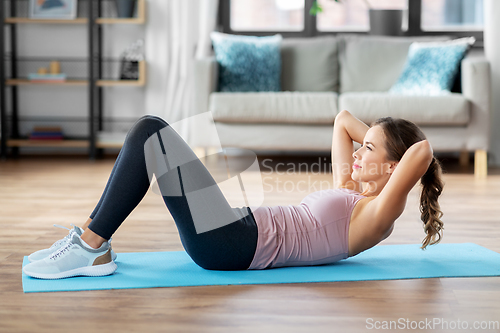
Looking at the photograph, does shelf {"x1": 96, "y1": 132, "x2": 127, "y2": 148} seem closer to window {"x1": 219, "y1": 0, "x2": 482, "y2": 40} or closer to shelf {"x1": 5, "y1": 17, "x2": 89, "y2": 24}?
shelf {"x1": 5, "y1": 17, "x2": 89, "y2": 24}

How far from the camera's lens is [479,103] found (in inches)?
128

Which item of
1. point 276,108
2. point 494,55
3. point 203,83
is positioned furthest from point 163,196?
point 494,55

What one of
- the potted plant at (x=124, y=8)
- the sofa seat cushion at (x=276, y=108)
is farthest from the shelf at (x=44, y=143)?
the sofa seat cushion at (x=276, y=108)

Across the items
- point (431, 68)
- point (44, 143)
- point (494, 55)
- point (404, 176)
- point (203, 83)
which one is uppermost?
point (494, 55)

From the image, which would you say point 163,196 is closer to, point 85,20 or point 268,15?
point 85,20

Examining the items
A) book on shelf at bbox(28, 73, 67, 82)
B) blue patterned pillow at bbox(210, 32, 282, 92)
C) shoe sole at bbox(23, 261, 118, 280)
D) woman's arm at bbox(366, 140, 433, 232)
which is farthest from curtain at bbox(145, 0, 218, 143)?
woman's arm at bbox(366, 140, 433, 232)

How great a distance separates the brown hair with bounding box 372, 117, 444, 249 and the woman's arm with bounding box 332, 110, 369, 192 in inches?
6.4

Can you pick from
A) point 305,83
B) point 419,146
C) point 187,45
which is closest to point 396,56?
point 305,83

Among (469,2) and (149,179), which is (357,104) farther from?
(149,179)

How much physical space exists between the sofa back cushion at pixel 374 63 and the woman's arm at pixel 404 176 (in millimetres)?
2686

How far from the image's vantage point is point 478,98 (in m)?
3.25

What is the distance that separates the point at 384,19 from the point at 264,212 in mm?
3018

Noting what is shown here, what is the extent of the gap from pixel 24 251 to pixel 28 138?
109 inches

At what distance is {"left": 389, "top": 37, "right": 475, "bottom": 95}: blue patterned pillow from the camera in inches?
136
